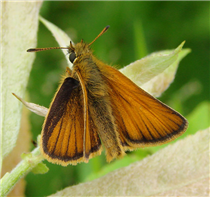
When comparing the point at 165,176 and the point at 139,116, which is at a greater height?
the point at 139,116

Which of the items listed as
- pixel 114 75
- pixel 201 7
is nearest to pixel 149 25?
pixel 201 7

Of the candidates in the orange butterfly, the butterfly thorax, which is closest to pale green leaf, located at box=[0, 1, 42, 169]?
the orange butterfly

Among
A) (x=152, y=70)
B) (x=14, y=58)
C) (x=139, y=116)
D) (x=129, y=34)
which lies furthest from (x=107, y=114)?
(x=129, y=34)

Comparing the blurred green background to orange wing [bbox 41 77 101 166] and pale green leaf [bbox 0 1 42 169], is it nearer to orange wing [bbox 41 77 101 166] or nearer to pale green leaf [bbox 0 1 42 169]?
pale green leaf [bbox 0 1 42 169]

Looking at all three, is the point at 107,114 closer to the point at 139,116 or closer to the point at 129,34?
the point at 139,116

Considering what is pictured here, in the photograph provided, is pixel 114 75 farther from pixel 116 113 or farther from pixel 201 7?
pixel 201 7

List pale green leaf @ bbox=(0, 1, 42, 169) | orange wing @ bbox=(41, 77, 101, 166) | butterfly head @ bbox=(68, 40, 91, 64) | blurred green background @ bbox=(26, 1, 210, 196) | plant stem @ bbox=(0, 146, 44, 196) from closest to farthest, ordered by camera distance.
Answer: plant stem @ bbox=(0, 146, 44, 196) < orange wing @ bbox=(41, 77, 101, 166) < pale green leaf @ bbox=(0, 1, 42, 169) < butterfly head @ bbox=(68, 40, 91, 64) < blurred green background @ bbox=(26, 1, 210, 196)

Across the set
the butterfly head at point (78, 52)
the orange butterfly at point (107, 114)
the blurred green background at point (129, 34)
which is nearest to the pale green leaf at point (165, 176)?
the orange butterfly at point (107, 114)
